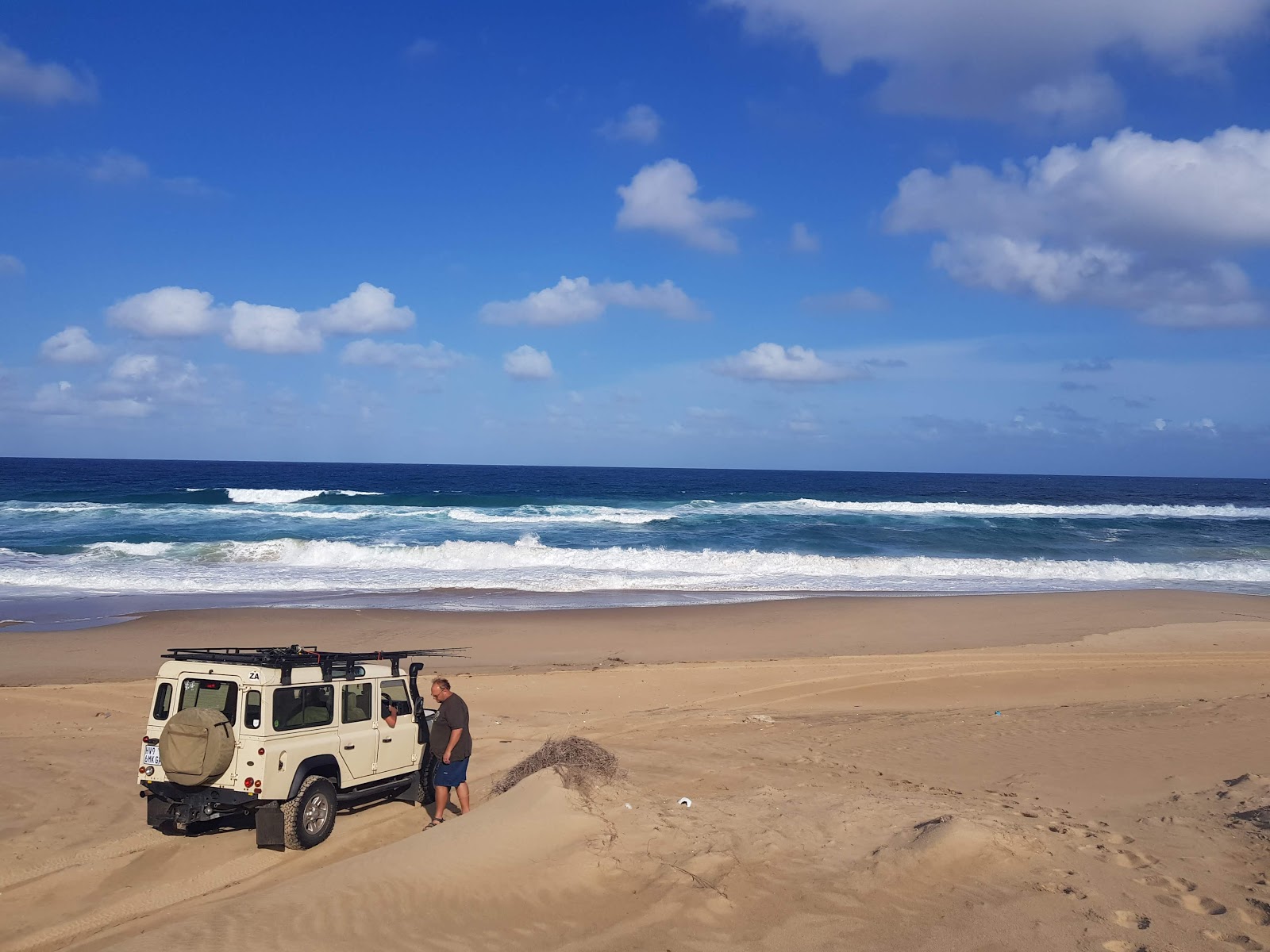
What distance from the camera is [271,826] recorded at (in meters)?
7.43

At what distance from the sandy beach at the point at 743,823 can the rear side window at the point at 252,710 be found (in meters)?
1.20

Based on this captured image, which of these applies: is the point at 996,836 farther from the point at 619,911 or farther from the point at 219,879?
the point at 219,879

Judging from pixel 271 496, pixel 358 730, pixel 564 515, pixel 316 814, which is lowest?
pixel 316 814

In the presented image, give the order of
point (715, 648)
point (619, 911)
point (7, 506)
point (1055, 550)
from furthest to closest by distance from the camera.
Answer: point (7, 506), point (1055, 550), point (715, 648), point (619, 911)

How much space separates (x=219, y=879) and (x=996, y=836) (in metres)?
6.45

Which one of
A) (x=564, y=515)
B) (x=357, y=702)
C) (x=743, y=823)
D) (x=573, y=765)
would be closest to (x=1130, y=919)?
(x=743, y=823)

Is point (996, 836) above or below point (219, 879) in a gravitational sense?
above

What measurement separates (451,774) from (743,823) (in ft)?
9.51

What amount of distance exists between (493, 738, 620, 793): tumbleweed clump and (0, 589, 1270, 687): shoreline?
720cm

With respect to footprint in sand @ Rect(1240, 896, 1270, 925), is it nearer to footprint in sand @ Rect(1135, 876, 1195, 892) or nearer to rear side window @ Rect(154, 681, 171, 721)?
footprint in sand @ Rect(1135, 876, 1195, 892)

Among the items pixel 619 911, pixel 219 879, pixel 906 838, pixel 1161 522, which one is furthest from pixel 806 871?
pixel 1161 522

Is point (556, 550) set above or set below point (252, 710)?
below

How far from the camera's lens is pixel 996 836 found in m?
6.98

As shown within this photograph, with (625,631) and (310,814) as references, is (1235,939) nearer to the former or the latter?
(310,814)
